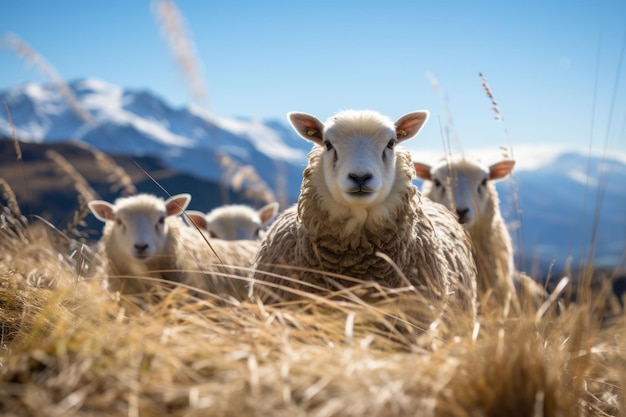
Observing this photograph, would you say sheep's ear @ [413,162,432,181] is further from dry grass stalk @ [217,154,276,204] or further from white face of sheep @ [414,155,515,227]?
dry grass stalk @ [217,154,276,204]

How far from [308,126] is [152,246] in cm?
234

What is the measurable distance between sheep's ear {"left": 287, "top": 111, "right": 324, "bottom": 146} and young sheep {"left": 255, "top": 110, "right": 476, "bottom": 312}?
18 millimetres

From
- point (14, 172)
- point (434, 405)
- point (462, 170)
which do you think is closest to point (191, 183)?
point (14, 172)

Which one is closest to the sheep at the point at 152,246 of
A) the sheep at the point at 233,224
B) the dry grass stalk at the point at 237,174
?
the dry grass stalk at the point at 237,174

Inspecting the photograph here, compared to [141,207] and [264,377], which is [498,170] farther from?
[264,377]

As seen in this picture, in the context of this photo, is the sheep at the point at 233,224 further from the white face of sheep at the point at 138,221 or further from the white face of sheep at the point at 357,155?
the white face of sheep at the point at 357,155

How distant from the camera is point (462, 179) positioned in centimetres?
589

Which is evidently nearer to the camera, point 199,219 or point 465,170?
point 465,170

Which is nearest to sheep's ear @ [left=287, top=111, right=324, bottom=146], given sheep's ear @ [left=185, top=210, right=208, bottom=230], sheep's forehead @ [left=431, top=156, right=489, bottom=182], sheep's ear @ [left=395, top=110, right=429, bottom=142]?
sheep's ear @ [left=395, top=110, right=429, bottom=142]

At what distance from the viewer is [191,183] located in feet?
217

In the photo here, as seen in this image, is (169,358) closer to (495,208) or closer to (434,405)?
(434,405)

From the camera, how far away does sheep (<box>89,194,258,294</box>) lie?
5609 millimetres

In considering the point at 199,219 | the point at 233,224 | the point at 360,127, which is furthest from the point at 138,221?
the point at 360,127

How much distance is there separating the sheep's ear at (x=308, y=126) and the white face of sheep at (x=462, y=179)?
1.89 meters
